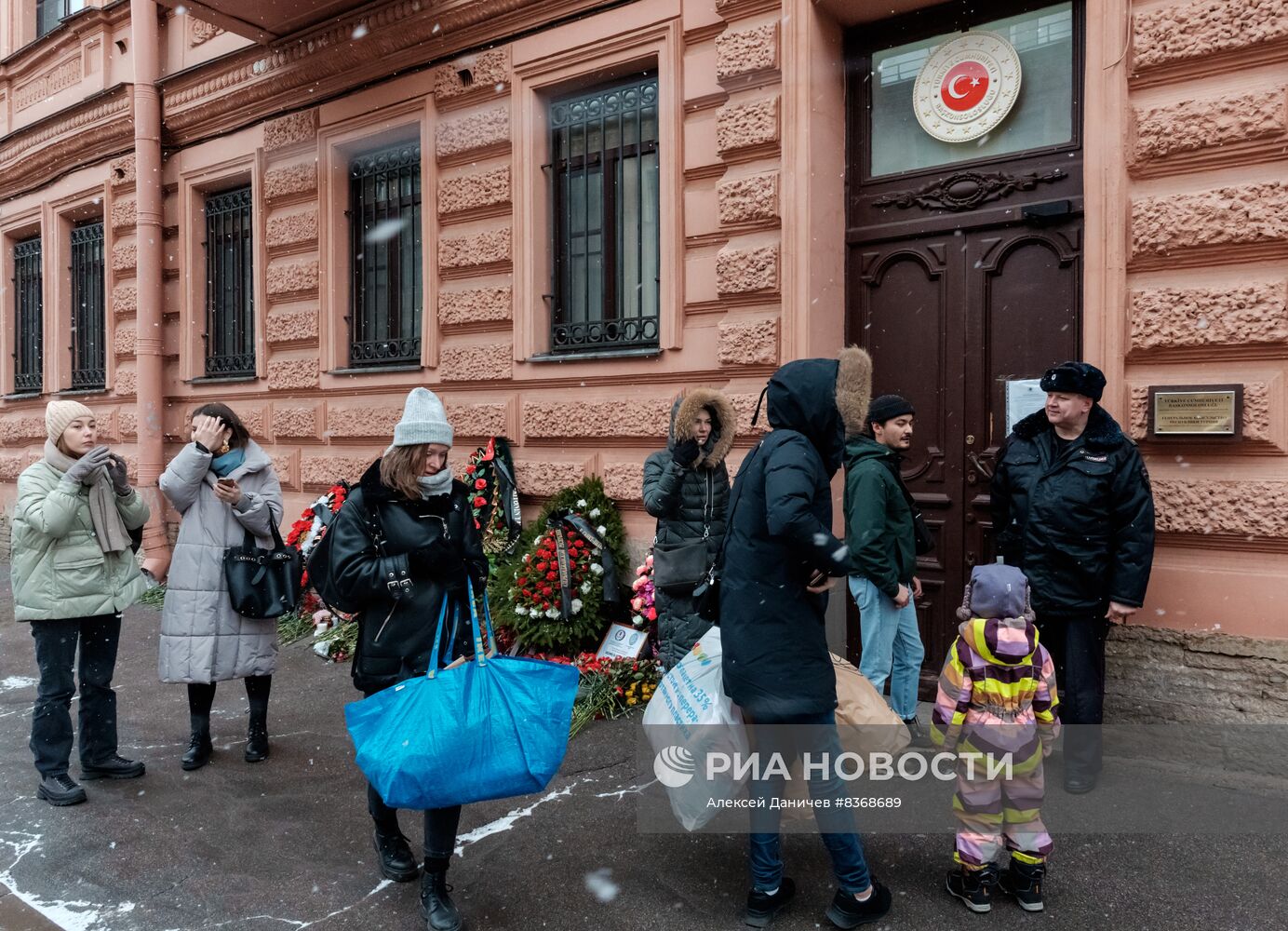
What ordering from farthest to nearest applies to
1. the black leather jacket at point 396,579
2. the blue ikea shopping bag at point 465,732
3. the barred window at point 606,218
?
1. the barred window at point 606,218
2. the black leather jacket at point 396,579
3. the blue ikea shopping bag at point 465,732

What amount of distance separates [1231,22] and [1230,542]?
239cm

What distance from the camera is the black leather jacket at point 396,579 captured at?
3.19 meters

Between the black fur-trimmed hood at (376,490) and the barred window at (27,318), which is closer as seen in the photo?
the black fur-trimmed hood at (376,490)

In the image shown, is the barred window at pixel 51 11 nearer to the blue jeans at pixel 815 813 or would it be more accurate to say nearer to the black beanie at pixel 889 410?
the black beanie at pixel 889 410

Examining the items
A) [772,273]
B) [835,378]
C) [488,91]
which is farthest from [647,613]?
[488,91]

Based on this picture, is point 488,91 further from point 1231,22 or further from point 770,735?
point 770,735

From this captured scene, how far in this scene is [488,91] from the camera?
7160 millimetres

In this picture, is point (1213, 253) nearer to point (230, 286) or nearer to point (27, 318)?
point (230, 286)

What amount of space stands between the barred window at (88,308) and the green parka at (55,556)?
7173mm

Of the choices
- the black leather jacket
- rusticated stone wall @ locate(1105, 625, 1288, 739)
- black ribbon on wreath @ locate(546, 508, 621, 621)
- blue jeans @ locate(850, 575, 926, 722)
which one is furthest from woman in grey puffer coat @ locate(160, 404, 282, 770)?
rusticated stone wall @ locate(1105, 625, 1288, 739)

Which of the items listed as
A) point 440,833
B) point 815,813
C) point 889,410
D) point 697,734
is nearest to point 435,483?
point 440,833

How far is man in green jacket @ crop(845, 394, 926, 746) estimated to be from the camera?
432 cm

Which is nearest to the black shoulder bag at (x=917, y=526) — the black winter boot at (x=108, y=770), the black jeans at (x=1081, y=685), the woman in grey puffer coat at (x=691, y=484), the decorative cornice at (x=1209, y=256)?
the black jeans at (x=1081, y=685)

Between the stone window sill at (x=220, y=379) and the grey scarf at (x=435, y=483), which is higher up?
the stone window sill at (x=220, y=379)
